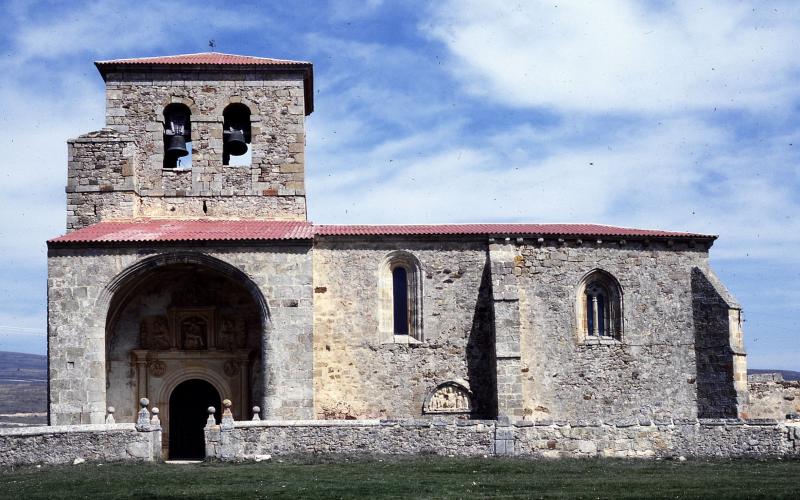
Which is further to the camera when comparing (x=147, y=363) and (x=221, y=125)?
(x=221, y=125)

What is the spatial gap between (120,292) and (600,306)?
39.7 ft

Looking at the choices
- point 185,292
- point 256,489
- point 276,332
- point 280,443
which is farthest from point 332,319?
point 256,489

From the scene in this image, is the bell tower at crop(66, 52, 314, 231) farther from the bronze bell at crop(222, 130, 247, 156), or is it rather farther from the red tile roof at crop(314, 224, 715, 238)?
the red tile roof at crop(314, 224, 715, 238)

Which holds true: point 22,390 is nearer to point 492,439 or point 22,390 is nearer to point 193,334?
point 193,334

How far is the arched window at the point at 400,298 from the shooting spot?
2398 centimetres

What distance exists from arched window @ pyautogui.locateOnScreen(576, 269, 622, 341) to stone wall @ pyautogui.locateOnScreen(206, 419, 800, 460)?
576cm

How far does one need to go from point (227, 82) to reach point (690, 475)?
617 inches

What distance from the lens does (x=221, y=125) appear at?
25.3m

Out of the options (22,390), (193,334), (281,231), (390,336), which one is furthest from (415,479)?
(22,390)

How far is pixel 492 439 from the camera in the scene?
1889cm

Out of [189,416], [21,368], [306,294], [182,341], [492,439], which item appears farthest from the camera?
[21,368]

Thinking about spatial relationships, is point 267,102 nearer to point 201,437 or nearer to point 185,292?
point 185,292

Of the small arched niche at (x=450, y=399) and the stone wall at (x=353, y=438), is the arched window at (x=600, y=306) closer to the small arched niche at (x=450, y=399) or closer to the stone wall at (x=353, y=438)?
the small arched niche at (x=450, y=399)

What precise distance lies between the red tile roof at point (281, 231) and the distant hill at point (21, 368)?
237ft
